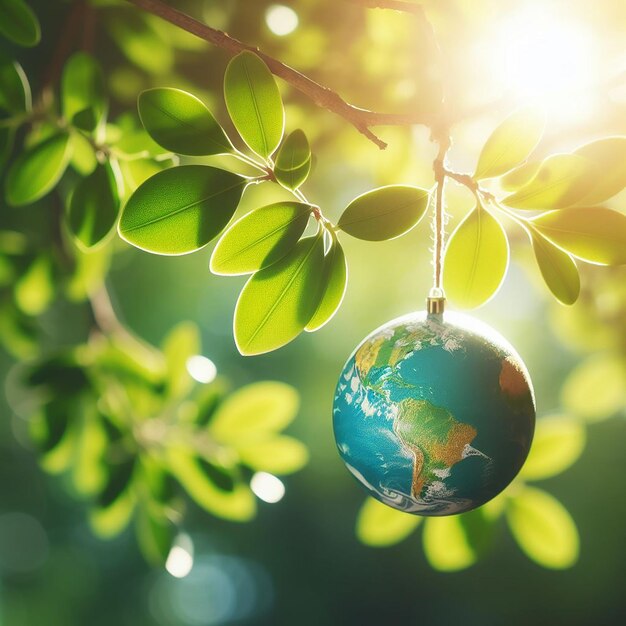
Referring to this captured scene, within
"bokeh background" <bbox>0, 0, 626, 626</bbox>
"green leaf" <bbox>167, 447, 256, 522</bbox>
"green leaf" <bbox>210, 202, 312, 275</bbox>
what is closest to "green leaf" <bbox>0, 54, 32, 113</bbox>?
→ "green leaf" <bbox>210, 202, 312, 275</bbox>

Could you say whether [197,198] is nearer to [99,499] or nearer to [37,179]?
[37,179]

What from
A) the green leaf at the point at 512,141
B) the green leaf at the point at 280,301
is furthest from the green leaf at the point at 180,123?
the green leaf at the point at 512,141

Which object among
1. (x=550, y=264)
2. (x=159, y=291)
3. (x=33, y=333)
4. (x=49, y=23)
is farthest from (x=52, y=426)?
(x=159, y=291)

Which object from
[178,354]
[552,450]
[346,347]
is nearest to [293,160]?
[178,354]

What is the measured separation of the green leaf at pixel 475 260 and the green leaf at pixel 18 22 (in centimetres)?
67

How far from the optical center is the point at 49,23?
8.78 feet

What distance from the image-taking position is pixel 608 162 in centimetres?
77

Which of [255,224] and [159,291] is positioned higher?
[159,291]

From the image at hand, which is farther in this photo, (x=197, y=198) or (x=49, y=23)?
(x=49, y=23)

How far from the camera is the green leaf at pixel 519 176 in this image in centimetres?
79

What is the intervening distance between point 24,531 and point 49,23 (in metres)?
6.30

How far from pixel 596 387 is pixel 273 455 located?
34.2 inches

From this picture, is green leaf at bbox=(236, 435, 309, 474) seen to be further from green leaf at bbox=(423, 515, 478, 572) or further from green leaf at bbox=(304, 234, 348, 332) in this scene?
green leaf at bbox=(304, 234, 348, 332)

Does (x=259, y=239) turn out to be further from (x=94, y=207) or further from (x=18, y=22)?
(x=18, y=22)
